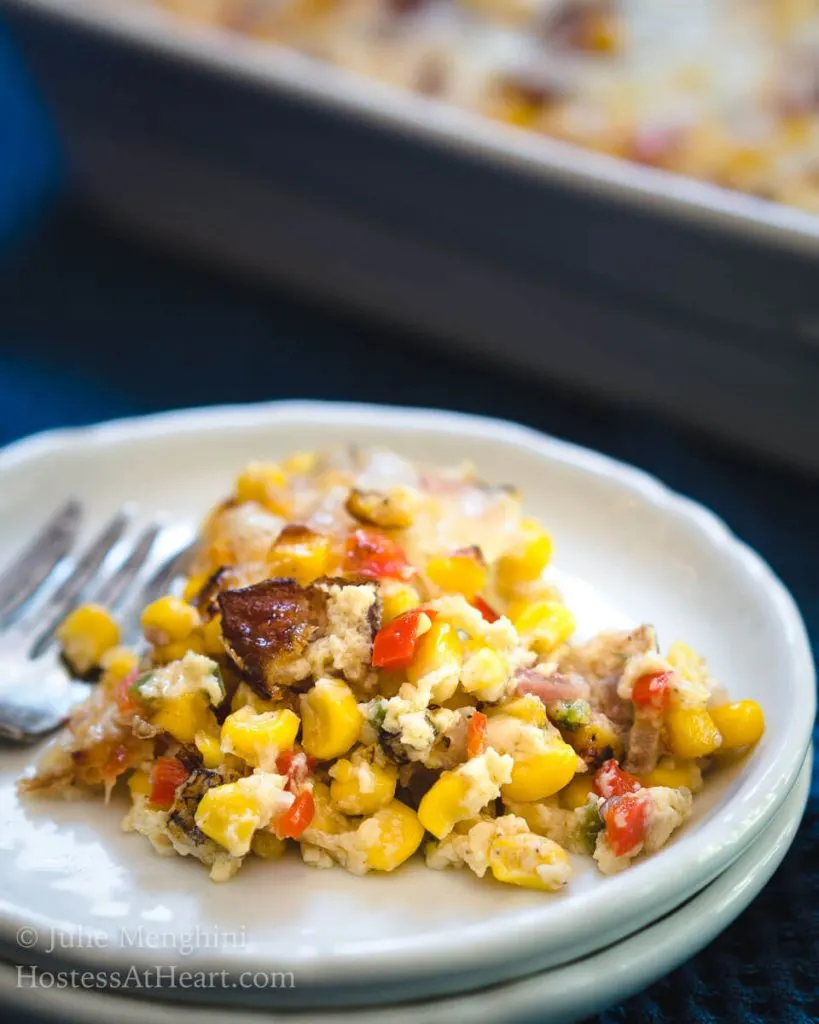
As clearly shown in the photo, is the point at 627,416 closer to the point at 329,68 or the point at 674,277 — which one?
the point at 674,277

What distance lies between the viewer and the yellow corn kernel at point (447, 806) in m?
1.69

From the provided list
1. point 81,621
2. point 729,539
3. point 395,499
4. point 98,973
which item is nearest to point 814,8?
point 729,539

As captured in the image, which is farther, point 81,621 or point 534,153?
point 534,153

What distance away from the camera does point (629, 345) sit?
3324mm

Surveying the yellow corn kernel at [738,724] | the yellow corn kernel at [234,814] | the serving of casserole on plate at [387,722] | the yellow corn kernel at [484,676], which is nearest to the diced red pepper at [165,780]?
the serving of casserole on plate at [387,722]

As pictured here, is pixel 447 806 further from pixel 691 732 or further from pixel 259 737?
pixel 691 732

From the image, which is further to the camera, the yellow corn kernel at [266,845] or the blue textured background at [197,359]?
the blue textured background at [197,359]

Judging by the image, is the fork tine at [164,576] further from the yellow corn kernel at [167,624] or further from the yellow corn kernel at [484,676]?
the yellow corn kernel at [484,676]

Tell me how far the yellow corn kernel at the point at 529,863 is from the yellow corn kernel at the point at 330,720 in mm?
252

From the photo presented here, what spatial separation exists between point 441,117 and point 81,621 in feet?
6.10

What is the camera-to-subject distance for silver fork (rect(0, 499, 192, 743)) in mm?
2051

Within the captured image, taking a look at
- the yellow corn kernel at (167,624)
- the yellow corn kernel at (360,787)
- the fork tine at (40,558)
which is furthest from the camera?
the fork tine at (40,558)

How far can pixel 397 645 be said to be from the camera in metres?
1.78

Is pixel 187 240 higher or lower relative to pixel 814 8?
lower
